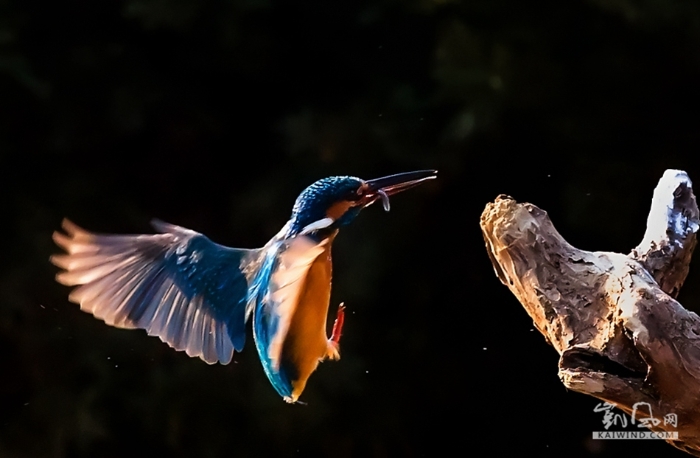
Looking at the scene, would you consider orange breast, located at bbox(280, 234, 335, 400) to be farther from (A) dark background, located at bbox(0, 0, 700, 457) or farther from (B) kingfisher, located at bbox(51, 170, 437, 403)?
(A) dark background, located at bbox(0, 0, 700, 457)

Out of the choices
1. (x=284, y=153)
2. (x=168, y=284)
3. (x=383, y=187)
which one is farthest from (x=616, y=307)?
(x=284, y=153)

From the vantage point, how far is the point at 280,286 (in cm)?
63

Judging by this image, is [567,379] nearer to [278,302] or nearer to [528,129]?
[278,302]

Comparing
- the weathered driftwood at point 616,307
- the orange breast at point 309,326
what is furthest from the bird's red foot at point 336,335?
the weathered driftwood at point 616,307

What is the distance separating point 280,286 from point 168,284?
0.09m

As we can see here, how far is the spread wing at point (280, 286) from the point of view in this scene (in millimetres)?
637

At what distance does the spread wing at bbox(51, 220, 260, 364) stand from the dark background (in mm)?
215

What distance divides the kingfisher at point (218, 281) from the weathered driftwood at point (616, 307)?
0.43 ft

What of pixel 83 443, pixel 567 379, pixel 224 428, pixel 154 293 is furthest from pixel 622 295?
pixel 83 443

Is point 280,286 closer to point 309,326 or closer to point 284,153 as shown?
point 309,326

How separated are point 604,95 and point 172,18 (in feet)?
1.62

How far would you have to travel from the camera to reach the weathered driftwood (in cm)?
54

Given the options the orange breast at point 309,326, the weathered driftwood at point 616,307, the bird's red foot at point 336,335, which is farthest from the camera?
the bird's red foot at point 336,335

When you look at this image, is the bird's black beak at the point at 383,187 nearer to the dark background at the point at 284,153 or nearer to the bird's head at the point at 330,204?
the bird's head at the point at 330,204
